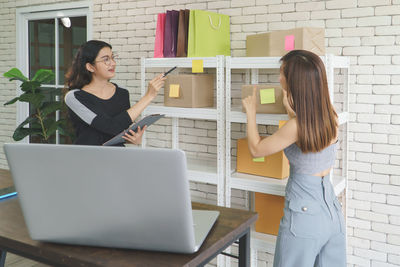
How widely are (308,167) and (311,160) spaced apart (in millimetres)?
36

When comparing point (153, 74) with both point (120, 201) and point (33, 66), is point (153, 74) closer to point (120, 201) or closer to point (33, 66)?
point (33, 66)

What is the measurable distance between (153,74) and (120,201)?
265cm

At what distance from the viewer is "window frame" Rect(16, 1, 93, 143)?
3.99 metres

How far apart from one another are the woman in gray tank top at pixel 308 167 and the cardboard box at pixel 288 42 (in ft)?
1.63

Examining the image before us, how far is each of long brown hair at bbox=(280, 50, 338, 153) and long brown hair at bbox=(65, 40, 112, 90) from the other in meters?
1.24

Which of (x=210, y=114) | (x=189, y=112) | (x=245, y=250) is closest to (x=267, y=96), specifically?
(x=210, y=114)

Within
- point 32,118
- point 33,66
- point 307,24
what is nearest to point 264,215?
point 307,24

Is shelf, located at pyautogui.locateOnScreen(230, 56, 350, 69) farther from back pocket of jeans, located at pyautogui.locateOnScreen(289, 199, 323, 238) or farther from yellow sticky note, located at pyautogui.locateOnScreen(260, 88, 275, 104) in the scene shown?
back pocket of jeans, located at pyautogui.locateOnScreen(289, 199, 323, 238)

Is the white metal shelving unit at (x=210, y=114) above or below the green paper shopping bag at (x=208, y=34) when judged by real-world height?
below

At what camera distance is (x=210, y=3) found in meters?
3.19

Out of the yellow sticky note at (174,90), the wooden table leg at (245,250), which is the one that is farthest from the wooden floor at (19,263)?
the wooden table leg at (245,250)

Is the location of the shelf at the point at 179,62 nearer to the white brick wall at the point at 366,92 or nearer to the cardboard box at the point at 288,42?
the cardboard box at the point at 288,42

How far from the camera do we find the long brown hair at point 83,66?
251cm

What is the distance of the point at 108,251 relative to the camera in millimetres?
1059
